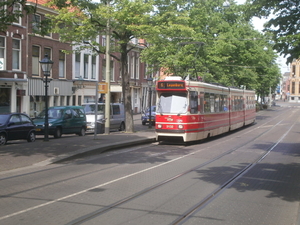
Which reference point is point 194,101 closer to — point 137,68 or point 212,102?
point 212,102

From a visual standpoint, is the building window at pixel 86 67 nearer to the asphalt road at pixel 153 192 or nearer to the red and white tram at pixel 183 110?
the red and white tram at pixel 183 110

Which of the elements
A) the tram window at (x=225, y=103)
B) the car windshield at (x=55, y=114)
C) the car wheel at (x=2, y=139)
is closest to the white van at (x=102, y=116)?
the car windshield at (x=55, y=114)

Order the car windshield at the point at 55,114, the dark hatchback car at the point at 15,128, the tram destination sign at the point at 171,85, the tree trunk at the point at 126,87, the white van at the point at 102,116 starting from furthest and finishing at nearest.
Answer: the white van at the point at 102,116, the tree trunk at the point at 126,87, the car windshield at the point at 55,114, the tram destination sign at the point at 171,85, the dark hatchback car at the point at 15,128

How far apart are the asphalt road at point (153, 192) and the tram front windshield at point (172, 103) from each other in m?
4.33

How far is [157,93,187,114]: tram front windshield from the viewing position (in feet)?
60.8

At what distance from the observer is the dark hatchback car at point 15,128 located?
17703mm

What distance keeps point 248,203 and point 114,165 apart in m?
5.46

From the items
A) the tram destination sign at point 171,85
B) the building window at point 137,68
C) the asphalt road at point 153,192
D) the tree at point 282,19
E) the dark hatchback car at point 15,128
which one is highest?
the building window at point 137,68

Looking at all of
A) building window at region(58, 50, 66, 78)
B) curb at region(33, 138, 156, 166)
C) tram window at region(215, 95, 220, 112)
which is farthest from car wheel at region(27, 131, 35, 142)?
building window at region(58, 50, 66, 78)

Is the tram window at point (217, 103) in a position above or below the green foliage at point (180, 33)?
below

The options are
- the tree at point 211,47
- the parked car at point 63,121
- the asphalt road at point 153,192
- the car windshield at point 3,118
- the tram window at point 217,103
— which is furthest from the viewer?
the tree at point 211,47

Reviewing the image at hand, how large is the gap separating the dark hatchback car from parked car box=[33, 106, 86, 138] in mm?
2306

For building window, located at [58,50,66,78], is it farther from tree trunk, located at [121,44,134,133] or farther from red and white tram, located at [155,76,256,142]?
red and white tram, located at [155,76,256,142]

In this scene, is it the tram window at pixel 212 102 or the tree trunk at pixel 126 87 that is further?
the tree trunk at pixel 126 87
